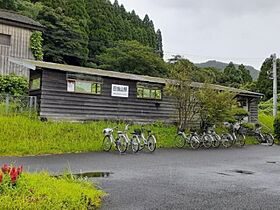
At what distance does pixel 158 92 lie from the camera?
19953 millimetres

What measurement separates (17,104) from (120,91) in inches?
201

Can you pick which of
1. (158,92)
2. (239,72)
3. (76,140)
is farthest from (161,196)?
(239,72)

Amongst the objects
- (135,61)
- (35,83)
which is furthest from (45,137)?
(135,61)

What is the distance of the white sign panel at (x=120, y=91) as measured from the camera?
18.0m

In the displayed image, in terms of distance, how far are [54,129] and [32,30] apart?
1059 cm

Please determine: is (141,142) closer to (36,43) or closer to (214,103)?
(214,103)

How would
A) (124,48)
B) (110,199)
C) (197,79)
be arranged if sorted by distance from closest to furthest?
(110,199), (197,79), (124,48)

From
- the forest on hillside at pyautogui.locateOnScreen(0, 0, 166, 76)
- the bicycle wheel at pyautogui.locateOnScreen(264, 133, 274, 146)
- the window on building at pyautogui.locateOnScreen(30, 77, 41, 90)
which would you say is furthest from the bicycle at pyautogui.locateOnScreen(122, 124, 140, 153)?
the forest on hillside at pyautogui.locateOnScreen(0, 0, 166, 76)

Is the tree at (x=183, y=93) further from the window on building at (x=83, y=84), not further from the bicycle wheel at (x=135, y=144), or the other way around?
the bicycle wheel at (x=135, y=144)

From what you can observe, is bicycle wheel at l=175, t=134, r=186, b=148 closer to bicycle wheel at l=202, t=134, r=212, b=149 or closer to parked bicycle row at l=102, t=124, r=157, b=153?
bicycle wheel at l=202, t=134, r=212, b=149

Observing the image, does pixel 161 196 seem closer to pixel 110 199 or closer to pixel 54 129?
pixel 110 199

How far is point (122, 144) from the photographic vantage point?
533 inches

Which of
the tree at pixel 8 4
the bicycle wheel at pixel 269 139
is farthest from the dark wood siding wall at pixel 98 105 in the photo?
the tree at pixel 8 4

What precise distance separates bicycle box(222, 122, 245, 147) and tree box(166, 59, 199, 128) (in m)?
2.11
